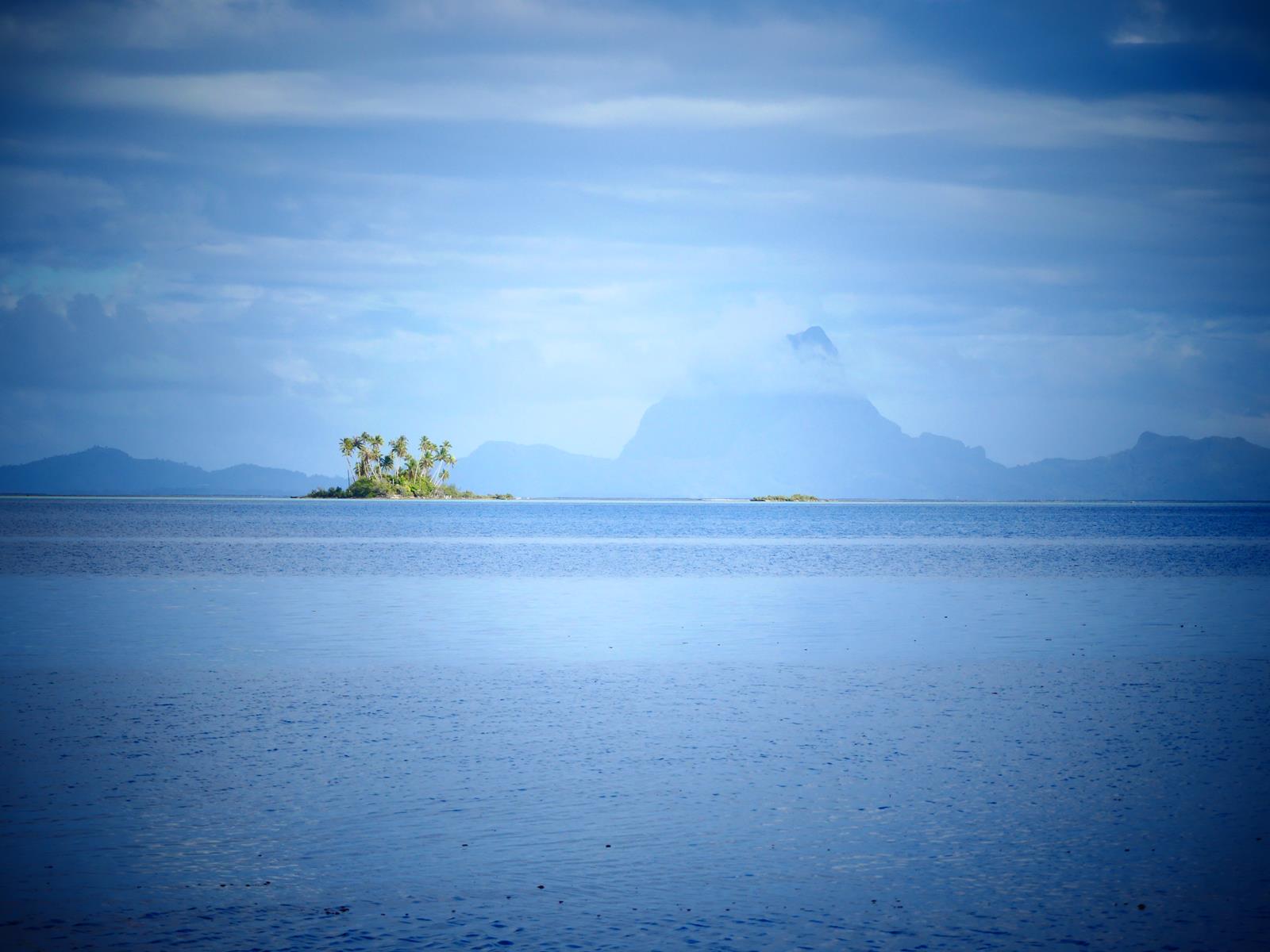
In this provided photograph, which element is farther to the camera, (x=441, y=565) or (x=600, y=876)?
(x=441, y=565)

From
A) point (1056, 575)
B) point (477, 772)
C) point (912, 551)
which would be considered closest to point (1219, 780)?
point (477, 772)

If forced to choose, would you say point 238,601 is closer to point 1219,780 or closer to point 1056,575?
point 1219,780

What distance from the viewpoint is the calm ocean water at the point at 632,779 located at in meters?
11.6

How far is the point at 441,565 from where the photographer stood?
69875mm

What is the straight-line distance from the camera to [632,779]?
54.9 ft

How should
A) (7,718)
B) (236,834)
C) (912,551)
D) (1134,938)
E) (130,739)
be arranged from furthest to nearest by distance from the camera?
(912,551)
(7,718)
(130,739)
(236,834)
(1134,938)

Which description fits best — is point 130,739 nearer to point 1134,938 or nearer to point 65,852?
point 65,852

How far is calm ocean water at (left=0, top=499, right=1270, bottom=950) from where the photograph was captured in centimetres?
1159

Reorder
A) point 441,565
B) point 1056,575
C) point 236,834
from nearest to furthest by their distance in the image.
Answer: point 236,834
point 1056,575
point 441,565

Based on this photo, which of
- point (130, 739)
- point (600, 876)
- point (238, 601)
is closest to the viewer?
point (600, 876)

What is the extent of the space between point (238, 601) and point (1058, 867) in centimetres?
3814

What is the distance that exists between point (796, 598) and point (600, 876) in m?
36.1

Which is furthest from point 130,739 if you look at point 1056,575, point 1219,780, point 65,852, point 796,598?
point 1056,575

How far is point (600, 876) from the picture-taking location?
12.6 meters
